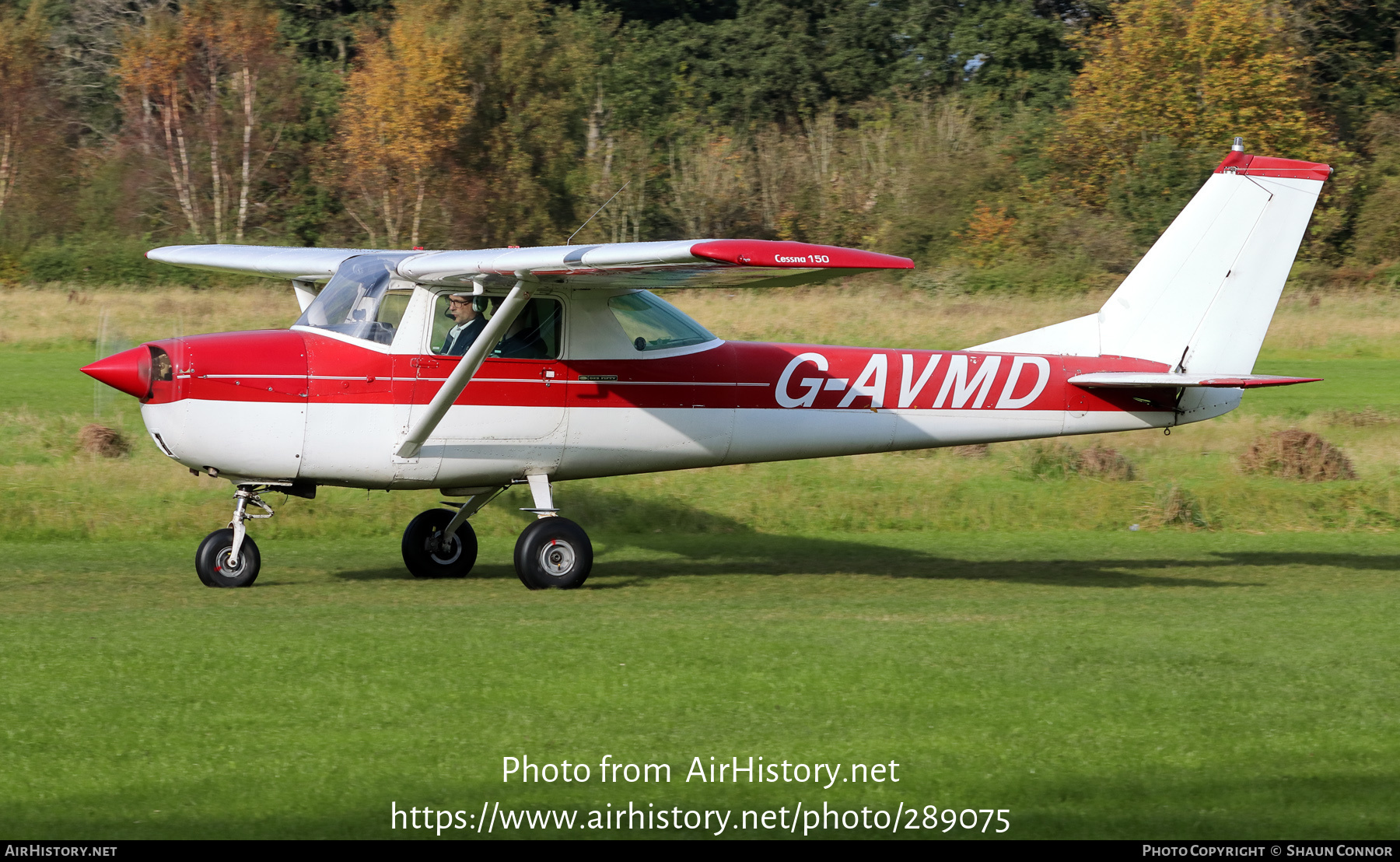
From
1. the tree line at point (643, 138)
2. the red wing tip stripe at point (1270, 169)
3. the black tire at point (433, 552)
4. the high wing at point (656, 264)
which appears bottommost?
the black tire at point (433, 552)

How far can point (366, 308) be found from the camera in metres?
10.7

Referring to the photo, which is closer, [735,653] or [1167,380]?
[735,653]

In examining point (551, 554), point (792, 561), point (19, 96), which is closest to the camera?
point (551, 554)

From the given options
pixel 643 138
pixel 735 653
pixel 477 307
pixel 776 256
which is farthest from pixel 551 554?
pixel 643 138

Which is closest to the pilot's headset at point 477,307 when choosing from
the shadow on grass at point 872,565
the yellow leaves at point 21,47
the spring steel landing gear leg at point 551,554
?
the spring steel landing gear leg at point 551,554

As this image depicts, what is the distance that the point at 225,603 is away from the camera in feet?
32.5

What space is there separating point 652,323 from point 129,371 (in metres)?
3.79

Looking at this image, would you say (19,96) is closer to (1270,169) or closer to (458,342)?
(458,342)

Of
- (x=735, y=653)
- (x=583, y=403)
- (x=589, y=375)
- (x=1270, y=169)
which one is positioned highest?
(x=1270, y=169)

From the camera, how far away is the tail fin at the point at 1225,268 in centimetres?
1210

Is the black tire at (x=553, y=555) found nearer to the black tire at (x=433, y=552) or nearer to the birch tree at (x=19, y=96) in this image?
the black tire at (x=433, y=552)

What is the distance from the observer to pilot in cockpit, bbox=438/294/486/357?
10758 millimetres

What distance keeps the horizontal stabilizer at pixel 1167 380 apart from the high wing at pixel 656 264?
9.37 ft

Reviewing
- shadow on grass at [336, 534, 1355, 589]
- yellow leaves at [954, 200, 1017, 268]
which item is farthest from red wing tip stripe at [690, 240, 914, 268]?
yellow leaves at [954, 200, 1017, 268]
